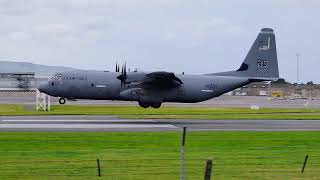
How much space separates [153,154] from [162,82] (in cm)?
2302

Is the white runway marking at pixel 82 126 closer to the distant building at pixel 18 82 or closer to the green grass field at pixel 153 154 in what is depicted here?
the green grass field at pixel 153 154

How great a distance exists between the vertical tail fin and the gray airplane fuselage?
100cm

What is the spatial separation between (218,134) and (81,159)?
1287 cm

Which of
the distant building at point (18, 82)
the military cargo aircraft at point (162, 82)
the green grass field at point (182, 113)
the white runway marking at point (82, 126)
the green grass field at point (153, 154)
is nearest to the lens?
the green grass field at point (153, 154)

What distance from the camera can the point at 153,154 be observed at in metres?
24.0

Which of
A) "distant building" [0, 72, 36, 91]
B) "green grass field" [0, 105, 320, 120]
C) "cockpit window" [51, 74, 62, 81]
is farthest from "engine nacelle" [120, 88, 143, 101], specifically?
"distant building" [0, 72, 36, 91]

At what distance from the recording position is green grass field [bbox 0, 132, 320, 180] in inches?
723

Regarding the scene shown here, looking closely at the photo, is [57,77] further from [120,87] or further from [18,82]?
[18,82]

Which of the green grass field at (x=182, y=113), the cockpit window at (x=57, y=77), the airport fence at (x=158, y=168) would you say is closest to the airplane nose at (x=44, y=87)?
the cockpit window at (x=57, y=77)

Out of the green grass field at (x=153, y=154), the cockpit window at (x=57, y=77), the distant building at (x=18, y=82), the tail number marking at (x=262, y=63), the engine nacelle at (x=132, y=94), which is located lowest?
the distant building at (x=18, y=82)

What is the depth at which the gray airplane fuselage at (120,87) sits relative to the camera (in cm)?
4728

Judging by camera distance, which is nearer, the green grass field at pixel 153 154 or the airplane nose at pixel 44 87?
the green grass field at pixel 153 154

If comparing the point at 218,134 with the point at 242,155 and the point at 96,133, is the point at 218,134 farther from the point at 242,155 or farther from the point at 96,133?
A: the point at 242,155

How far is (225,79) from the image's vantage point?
162 feet
